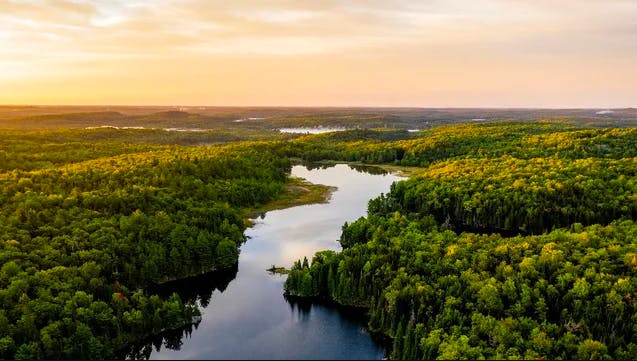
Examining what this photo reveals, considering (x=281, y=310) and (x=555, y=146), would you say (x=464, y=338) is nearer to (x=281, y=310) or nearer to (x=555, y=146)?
(x=281, y=310)

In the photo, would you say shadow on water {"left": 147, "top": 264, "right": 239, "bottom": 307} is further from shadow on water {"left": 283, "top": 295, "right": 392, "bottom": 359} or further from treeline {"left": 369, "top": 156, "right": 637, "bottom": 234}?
treeline {"left": 369, "top": 156, "right": 637, "bottom": 234}

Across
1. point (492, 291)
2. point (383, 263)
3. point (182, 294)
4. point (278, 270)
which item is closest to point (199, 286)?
point (182, 294)

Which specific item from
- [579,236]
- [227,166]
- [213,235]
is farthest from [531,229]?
[227,166]

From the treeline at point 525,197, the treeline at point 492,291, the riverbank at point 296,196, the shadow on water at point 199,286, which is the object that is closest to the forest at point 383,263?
the treeline at point 492,291

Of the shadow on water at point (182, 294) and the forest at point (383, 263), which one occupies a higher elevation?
the forest at point (383, 263)

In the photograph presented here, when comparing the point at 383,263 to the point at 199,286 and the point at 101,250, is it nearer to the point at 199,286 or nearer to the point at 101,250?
the point at 199,286

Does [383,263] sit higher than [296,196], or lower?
higher

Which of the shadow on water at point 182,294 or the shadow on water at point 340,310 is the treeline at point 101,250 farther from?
the shadow on water at point 340,310

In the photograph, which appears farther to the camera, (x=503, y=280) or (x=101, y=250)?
(x=101, y=250)

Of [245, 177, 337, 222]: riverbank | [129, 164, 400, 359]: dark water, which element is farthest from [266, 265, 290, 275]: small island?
[245, 177, 337, 222]: riverbank
